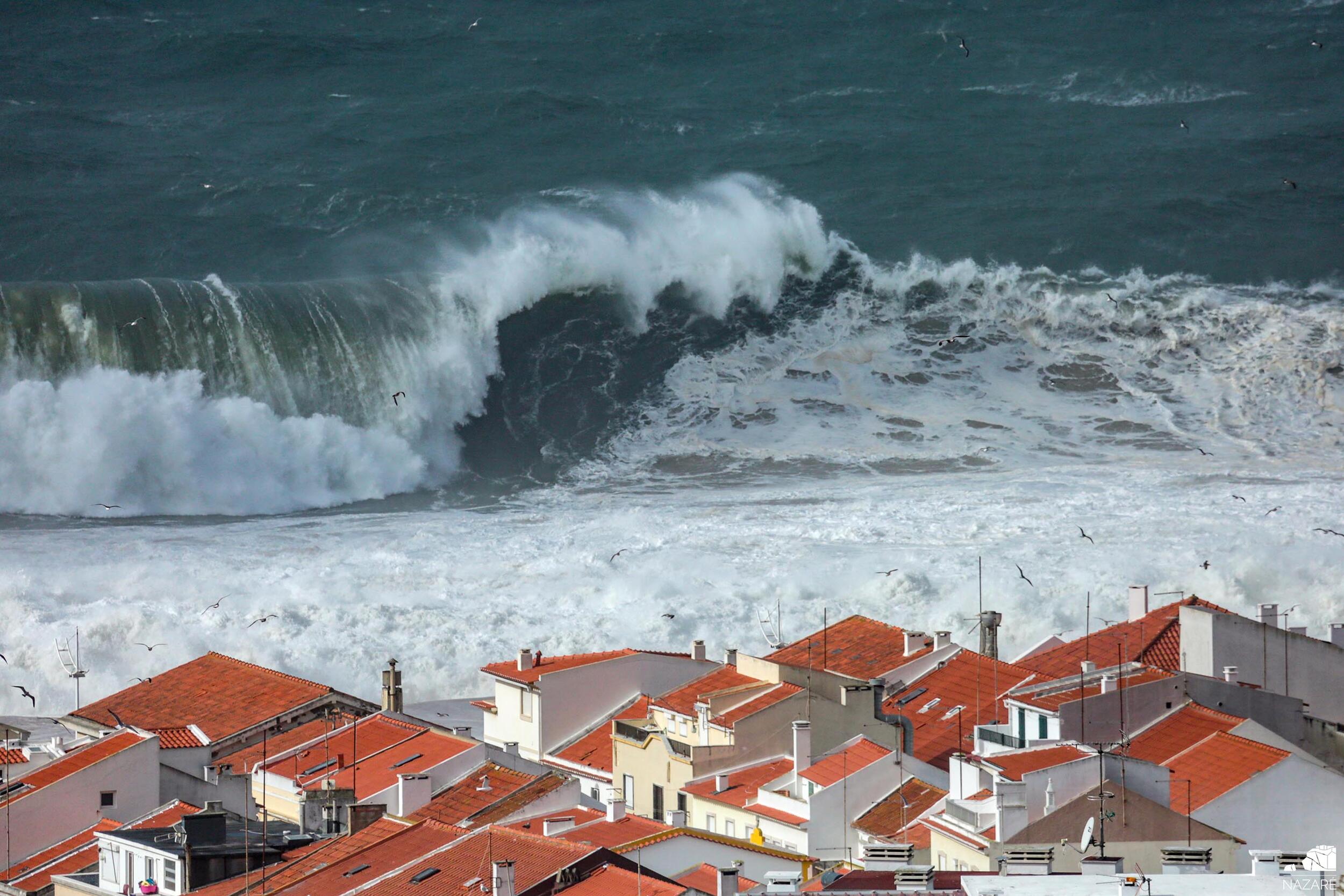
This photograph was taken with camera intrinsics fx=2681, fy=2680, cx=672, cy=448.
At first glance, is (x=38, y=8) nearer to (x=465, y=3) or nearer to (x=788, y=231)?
(x=465, y=3)

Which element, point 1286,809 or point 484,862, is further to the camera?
point 1286,809

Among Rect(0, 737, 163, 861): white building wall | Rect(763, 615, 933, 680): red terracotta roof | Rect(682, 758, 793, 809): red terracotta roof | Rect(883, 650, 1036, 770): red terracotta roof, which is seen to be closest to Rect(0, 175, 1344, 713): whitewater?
Rect(763, 615, 933, 680): red terracotta roof

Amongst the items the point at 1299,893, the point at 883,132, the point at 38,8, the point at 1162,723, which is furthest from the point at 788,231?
→ the point at 1299,893

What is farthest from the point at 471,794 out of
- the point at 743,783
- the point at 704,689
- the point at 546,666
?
the point at 546,666

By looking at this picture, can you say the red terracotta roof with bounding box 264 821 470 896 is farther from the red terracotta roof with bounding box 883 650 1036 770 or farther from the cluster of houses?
the red terracotta roof with bounding box 883 650 1036 770

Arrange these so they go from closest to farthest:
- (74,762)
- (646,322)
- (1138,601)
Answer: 1. (74,762)
2. (1138,601)
3. (646,322)

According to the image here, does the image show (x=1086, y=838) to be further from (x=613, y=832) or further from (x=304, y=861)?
(x=304, y=861)

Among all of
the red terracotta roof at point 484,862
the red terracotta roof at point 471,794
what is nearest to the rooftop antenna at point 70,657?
the red terracotta roof at point 471,794
